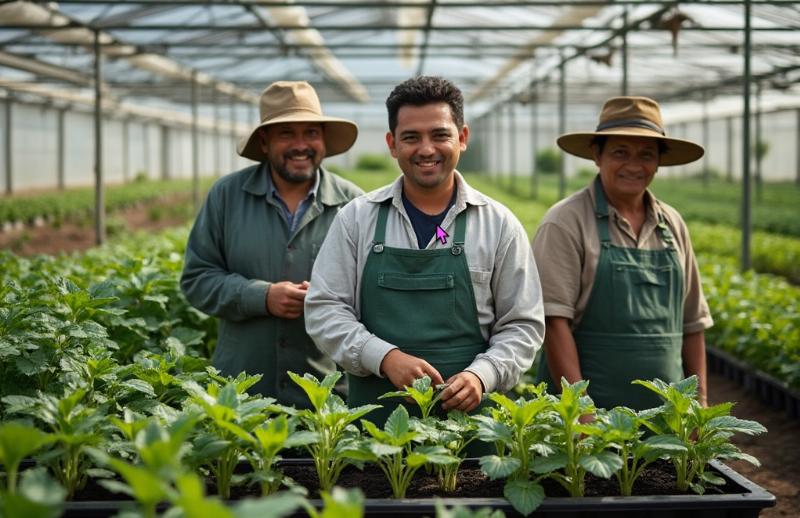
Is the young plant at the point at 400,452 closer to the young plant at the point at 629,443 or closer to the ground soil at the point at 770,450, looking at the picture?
the ground soil at the point at 770,450

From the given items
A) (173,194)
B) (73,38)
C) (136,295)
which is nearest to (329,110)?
(173,194)

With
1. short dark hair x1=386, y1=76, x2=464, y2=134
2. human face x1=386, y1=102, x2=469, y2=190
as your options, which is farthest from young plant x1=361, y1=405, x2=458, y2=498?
short dark hair x1=386, y1=76, x2=464, y2=134

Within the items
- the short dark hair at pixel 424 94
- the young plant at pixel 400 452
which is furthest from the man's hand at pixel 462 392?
the short dark hair at pixel 424 94

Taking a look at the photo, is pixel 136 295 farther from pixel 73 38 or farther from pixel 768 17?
pixel 768 17

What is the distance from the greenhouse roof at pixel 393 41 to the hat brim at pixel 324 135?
458 centimetres

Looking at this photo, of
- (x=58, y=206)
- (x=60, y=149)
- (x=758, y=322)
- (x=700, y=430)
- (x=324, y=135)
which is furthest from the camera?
(x=60, y=149)

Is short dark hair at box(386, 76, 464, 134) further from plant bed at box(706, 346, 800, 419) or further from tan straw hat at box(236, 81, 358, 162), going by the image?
plant bed at box(706, 346, 800, 419)

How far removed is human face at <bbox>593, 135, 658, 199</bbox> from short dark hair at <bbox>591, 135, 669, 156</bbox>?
3 centimetres

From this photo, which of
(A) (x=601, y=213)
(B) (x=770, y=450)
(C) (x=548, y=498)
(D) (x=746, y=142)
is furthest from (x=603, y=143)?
(D) (x=746, y=142)

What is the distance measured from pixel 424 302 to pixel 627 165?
1.03 m

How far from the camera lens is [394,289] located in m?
2.67

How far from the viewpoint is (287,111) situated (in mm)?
3475

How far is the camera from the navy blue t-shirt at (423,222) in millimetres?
2740

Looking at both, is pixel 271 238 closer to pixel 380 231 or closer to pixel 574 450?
pixel 380 231
